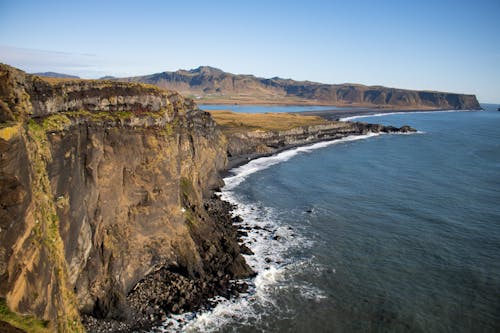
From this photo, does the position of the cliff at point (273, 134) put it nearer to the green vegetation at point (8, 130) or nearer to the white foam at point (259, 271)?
the white foam at point (259, 271)

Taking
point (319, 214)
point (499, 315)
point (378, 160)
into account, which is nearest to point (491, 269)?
point (499, 315)

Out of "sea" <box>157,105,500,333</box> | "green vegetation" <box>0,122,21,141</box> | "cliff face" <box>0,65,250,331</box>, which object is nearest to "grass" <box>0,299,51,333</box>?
"cliff face" <box>0,65,250,331</box>

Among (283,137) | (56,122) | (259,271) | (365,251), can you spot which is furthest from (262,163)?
(56,122)

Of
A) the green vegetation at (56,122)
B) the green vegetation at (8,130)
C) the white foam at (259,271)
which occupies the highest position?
the green vegetation at (8,130)

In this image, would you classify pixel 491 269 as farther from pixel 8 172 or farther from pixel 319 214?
pixel 8 172

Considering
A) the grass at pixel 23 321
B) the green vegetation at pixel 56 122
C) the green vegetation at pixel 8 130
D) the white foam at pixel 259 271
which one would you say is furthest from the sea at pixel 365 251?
the green vegetation at pixel 8 130
